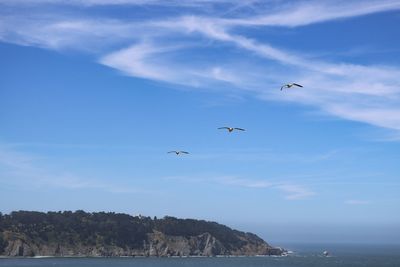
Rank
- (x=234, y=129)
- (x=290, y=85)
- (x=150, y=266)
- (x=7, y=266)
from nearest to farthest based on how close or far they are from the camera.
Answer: (x=290, y=85), (x=234, y=129), (x=7, y=266), (x=150, y=266)

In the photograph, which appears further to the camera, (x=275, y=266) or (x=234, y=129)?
(x=275, y=266)

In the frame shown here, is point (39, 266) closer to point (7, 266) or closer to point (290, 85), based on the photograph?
point (7, 266)

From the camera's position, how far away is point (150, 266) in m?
164

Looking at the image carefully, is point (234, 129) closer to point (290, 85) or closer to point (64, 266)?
point (290, 85)

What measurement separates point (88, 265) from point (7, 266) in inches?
848

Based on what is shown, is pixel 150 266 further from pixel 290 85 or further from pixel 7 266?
pixel 290 85

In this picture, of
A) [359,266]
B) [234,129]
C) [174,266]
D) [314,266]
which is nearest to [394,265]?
[359,266]

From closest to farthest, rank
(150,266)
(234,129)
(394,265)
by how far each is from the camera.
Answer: (234,129)
(150,266)
(394,265)

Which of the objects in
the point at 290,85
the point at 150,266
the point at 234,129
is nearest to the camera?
the point at 290,85

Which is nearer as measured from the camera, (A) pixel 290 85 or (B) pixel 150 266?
(A) pixel 290 85

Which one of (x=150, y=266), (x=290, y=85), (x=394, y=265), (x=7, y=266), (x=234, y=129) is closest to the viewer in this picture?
(x=290, y=85)

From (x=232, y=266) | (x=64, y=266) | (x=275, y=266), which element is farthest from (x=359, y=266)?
(x=64, y=266)

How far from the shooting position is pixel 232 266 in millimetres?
168375

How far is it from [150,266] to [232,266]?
23.4 m
